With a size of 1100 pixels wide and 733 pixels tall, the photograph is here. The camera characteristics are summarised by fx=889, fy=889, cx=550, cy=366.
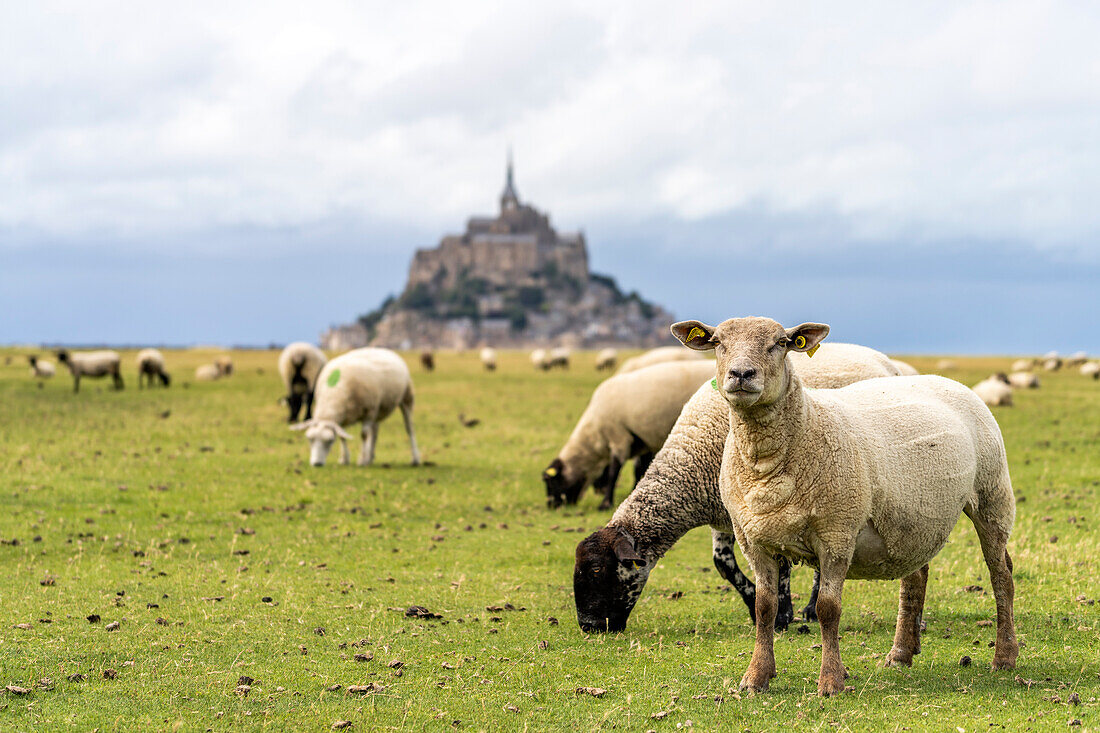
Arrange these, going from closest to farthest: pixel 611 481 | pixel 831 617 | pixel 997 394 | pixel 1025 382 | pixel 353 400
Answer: pixel 831 617 < pixel 611 481 < pixel 353 400 < pixel 997 394 < pixel 1025 382

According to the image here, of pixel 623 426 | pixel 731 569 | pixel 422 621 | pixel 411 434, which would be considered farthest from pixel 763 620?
pixel 411 434

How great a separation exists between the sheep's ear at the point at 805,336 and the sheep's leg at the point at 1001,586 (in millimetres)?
2630

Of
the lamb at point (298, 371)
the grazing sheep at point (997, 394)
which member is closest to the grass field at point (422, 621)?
the lamb at point (298, 371)

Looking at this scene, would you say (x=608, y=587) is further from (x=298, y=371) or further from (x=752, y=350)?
(x=298, y=371)

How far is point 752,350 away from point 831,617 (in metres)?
2.25

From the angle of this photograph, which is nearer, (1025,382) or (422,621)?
(422,621)

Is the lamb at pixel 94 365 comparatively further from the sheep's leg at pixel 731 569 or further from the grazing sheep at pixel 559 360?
the sheep's leg at pixel 731 569

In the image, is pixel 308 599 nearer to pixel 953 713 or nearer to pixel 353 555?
pixel 353 555

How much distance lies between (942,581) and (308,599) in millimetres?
8211

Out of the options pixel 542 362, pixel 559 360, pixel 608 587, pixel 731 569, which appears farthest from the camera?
pixel 559 360

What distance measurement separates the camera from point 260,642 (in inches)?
359

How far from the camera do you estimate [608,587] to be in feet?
32.1

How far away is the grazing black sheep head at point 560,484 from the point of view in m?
17.9

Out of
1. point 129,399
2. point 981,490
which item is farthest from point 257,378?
point 981,490
